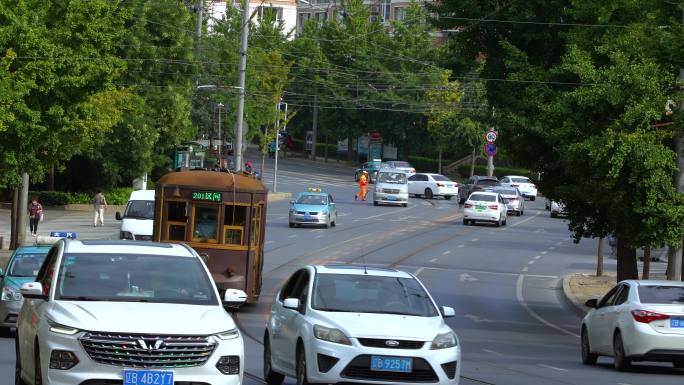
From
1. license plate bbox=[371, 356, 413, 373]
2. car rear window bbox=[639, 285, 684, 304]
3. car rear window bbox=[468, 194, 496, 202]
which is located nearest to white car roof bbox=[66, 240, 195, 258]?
license plate bbox=[371, 356, 413, 373]

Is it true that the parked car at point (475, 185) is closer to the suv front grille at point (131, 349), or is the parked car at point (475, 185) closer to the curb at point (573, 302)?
the curb at point (573, 302)

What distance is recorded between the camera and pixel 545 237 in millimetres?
57219

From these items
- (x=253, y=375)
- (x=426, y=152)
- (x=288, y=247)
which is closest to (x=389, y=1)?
(x=426, y=152)

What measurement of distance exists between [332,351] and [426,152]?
101 metres

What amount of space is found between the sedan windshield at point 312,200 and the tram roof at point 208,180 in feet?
93.0

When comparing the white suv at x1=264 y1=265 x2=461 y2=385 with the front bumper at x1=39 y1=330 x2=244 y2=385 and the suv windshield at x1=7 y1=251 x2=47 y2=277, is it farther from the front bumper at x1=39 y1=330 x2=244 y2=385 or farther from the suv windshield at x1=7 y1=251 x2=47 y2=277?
the suv windshield at x1=7 y1=251 x2=47 y2=277

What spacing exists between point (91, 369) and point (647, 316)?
35.1 ft

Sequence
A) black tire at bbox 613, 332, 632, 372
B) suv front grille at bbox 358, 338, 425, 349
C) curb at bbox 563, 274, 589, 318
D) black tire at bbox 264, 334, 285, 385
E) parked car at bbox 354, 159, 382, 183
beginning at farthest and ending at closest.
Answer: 1. parked car at bbox 354, 159, 382, 183
2. curb at bbox 563, 274, 589, 318
3. black tire at bbox 613, 332, 632, 372
4. black tire at bbox 264, 334, 285, 385
5. suv front grille at bbox 358, 338, 425, 349

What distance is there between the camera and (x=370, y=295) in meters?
15.1

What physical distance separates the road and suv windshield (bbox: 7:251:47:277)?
68.6 inches

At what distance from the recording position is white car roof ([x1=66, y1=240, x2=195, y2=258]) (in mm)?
12898

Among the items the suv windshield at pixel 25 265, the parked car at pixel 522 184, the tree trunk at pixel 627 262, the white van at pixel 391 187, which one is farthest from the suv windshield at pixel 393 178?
the suv windshield at pixel 25 265

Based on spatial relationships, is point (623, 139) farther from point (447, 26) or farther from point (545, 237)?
point (545, 237)

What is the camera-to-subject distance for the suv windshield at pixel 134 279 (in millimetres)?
12281
